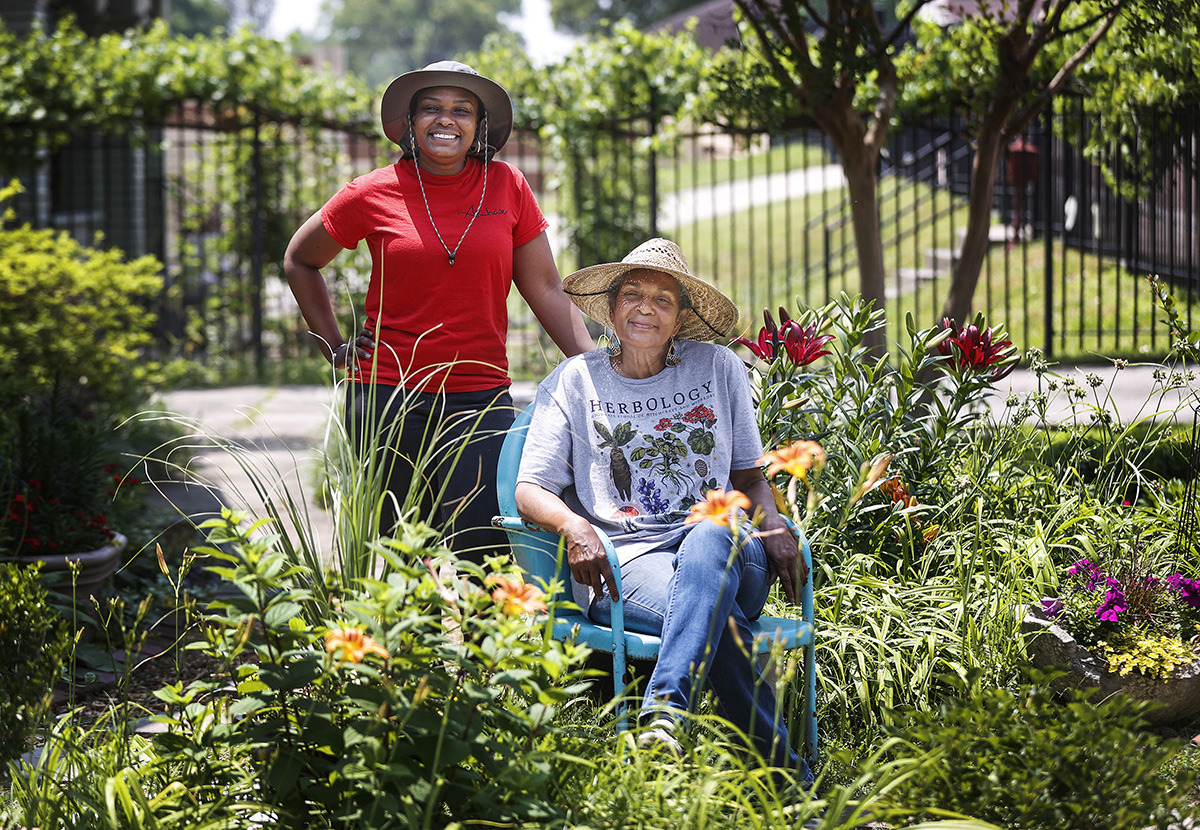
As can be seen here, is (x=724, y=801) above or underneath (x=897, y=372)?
underneath

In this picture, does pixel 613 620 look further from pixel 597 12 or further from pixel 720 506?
pixel 597 12

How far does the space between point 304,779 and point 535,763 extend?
0.43 m

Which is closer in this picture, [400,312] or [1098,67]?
[400,312]

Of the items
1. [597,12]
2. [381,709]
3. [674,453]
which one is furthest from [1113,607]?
[597,12]

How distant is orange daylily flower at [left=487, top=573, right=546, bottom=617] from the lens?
192cm

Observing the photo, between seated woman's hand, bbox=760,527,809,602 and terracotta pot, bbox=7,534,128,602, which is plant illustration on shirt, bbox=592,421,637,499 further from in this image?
terracotta pot, bbox=7,534,128,602

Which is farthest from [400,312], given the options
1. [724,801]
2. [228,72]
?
[228,72]

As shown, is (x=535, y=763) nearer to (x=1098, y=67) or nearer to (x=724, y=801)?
(x=724, y=801)

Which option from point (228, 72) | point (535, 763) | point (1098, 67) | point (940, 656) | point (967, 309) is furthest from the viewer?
point (228, 72)

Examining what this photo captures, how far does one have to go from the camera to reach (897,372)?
12.0 feet

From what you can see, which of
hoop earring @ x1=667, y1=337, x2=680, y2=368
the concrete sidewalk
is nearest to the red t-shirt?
hoop earring @ x1=667, y1=337, x2=680, y2=368

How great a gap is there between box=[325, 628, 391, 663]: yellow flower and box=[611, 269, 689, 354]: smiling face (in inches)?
52.7

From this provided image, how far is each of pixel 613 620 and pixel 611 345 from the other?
0.83 m

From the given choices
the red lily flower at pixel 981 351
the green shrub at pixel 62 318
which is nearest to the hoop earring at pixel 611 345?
the red lily flower at pixel 981 351
